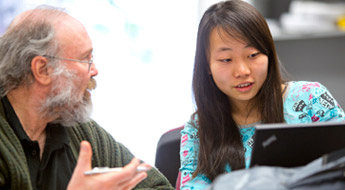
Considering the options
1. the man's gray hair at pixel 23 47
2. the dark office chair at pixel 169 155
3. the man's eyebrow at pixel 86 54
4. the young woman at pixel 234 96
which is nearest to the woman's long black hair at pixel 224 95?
the young woman at pixel 234 96

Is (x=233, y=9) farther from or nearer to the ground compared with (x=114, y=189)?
farther from the ground

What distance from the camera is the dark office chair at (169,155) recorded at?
1.67 m

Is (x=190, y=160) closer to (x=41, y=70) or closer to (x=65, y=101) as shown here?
(x=65, y=101)

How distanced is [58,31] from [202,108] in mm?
560

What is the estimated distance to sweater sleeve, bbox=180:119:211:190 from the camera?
1.42 metres

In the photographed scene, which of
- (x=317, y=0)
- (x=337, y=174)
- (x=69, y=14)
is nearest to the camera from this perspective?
(x=337, y=174)

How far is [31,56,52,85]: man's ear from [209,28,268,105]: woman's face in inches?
21.5

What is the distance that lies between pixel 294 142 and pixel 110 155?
0.83 meters

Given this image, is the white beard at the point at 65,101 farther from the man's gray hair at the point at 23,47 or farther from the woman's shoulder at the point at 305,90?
the woman's shoulder at the point at 305,90

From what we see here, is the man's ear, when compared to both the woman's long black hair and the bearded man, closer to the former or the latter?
the bearded man

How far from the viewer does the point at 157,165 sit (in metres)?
1.71

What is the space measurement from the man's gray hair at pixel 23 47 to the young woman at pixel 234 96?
50 centimetres

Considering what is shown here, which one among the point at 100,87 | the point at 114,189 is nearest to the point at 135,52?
the point at 100,87

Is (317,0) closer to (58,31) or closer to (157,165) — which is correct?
(157,165)
